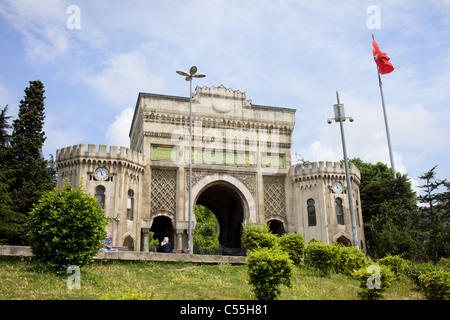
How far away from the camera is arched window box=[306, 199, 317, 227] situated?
27938 millimetres

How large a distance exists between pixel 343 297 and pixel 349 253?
15.7ft

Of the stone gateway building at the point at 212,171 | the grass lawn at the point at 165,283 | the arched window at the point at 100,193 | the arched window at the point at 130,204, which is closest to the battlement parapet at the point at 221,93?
the stone gateway building at the point at 212,171

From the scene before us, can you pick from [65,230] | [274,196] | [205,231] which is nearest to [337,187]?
[274,196]

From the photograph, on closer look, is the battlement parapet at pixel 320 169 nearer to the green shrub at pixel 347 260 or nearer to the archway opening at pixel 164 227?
the archway opening at pixel 164 227

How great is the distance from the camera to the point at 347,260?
659 inches

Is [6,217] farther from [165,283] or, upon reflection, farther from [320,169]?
[320,169]

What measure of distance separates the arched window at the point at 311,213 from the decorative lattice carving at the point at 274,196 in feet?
5.73

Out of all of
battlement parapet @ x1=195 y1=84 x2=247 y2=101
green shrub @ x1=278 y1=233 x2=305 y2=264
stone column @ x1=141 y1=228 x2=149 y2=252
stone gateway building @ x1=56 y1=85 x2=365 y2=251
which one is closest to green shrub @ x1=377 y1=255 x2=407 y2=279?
green shrub @ x1=278 y1=233 x2=305 y2=264

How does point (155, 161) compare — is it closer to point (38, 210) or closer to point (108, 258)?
point (108, 258)

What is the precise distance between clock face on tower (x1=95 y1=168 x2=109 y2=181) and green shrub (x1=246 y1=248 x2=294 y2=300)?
1577cm

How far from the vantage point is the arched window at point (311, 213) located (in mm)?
27938

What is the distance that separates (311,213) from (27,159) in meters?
19.1

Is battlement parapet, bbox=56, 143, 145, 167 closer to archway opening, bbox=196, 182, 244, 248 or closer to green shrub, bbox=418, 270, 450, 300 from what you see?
archway opening, bbox=196, 182, 244, 248
